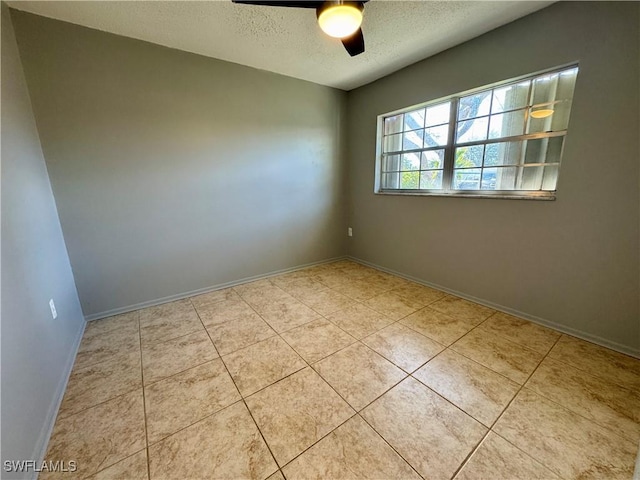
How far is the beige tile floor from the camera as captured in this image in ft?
3.66

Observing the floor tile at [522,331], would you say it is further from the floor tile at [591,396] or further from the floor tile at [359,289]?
the floor tile at [359,289]

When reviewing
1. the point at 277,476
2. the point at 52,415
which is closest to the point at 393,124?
the point at 277,476

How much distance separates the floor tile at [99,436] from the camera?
3.75 ft

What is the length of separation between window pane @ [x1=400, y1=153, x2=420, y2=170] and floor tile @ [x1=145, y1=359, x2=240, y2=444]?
114 inches

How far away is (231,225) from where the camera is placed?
9.71ft

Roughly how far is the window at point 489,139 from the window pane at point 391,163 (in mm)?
22

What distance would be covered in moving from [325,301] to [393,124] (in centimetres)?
244

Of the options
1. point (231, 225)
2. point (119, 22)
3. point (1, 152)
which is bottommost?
point (231, 225)

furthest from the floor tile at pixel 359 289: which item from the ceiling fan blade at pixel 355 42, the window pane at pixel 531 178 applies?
the ceiling fan blade at pixel 355 42

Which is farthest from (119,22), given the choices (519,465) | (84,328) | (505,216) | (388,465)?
(519,465)

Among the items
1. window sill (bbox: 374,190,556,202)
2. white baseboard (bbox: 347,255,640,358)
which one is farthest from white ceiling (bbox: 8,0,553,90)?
white baseboard (bbox: 347,255,640,358)

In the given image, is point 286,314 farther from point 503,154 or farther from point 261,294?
point 503,154

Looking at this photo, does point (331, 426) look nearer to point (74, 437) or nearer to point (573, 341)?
point (74, 437)

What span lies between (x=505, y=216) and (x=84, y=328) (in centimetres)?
393
